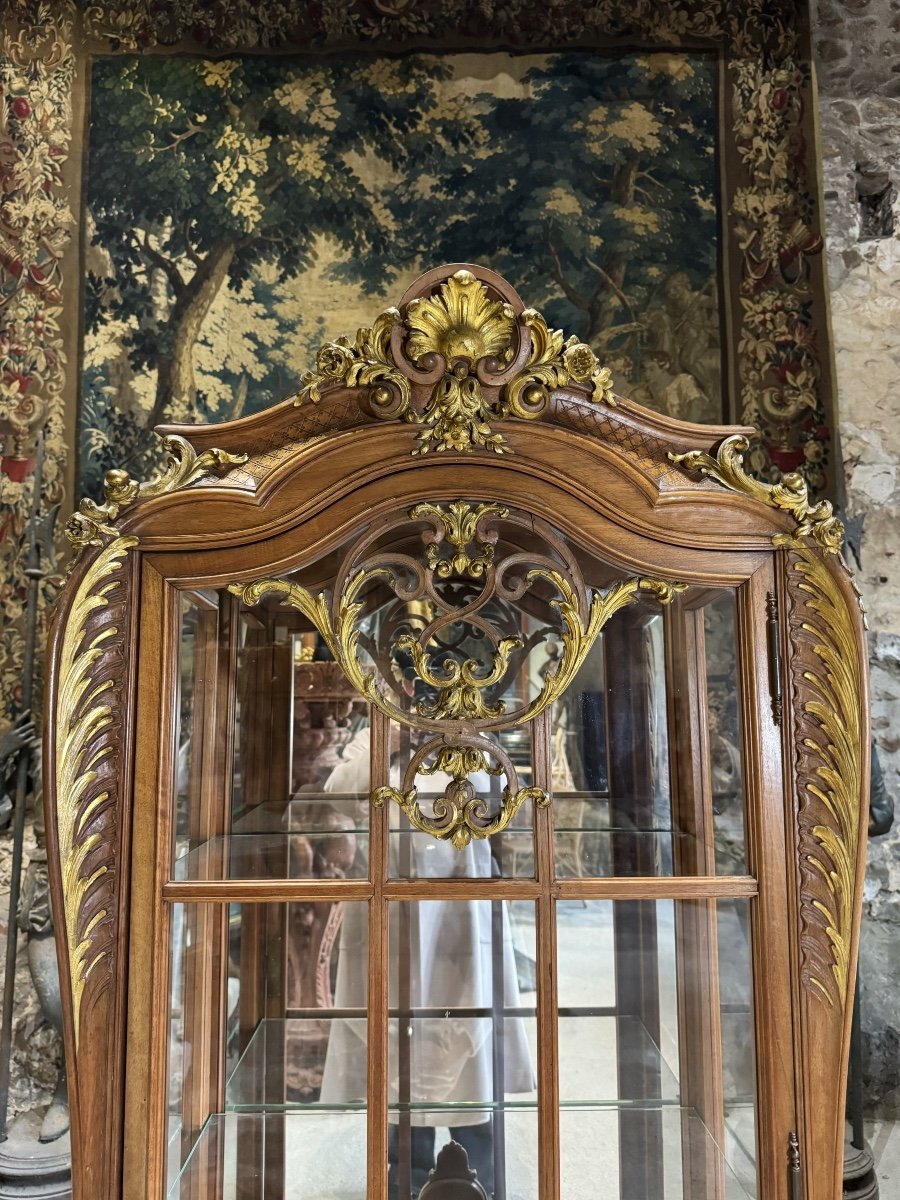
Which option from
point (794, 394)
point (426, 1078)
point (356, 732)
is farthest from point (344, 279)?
point (426, 1078)

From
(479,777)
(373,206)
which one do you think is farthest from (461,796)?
(373,206)

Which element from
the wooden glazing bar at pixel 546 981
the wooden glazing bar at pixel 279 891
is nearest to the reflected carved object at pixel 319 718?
the wooden glazing bar at pixel 279 891

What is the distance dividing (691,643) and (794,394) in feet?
2.98

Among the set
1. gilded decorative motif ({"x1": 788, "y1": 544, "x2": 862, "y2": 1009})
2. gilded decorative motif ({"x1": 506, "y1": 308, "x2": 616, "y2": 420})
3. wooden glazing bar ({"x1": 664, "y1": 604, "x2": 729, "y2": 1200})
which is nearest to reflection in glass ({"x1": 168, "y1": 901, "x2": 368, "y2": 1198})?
wooden glazing bar ({"x1": 664, "y1": 604, "x2": 729, "y2": 1200})

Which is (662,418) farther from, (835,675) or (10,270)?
(10,270)

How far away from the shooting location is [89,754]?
35.4 inches

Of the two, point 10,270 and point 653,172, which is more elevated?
point 653,172

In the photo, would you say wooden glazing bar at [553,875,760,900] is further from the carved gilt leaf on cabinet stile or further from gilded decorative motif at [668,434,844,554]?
gilded decorative motif at [668,434,844,554]

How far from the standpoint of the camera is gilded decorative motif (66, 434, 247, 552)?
91 cm

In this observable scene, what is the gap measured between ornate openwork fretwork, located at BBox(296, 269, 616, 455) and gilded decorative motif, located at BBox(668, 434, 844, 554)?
0.13m

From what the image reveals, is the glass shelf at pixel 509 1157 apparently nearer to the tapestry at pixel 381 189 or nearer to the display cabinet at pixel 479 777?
the display cabinet at pixel 479 777

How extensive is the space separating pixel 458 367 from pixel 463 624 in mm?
285

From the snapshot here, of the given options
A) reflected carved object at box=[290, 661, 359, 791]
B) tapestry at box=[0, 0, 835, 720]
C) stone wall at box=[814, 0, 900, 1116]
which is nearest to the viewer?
reflected carved object at box=[290, 661, 359, 791]

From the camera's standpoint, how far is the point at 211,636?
97 centimetres
